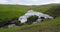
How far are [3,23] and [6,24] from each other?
153 cm

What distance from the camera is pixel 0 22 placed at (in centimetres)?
6769

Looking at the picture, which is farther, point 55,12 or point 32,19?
point 55,12

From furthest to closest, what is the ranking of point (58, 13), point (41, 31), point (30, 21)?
point (58, 13)
point (30, 21)
point (41, 31)

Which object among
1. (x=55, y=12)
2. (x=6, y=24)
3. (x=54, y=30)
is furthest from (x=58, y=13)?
(x=54, y=30)

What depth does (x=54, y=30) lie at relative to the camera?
4191 cm

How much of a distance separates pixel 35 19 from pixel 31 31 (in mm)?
30029

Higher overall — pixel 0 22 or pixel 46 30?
pixel 46 30

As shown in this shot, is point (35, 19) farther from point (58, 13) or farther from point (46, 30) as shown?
point (46, 30)

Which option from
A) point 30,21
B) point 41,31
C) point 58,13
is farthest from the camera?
point 58,13

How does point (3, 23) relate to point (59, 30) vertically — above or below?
below

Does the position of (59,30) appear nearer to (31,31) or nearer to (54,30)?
(54,30)

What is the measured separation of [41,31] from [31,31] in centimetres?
226

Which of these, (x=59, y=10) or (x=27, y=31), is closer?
(x=27, y=31)

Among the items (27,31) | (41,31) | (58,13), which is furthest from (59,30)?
(58,13)
